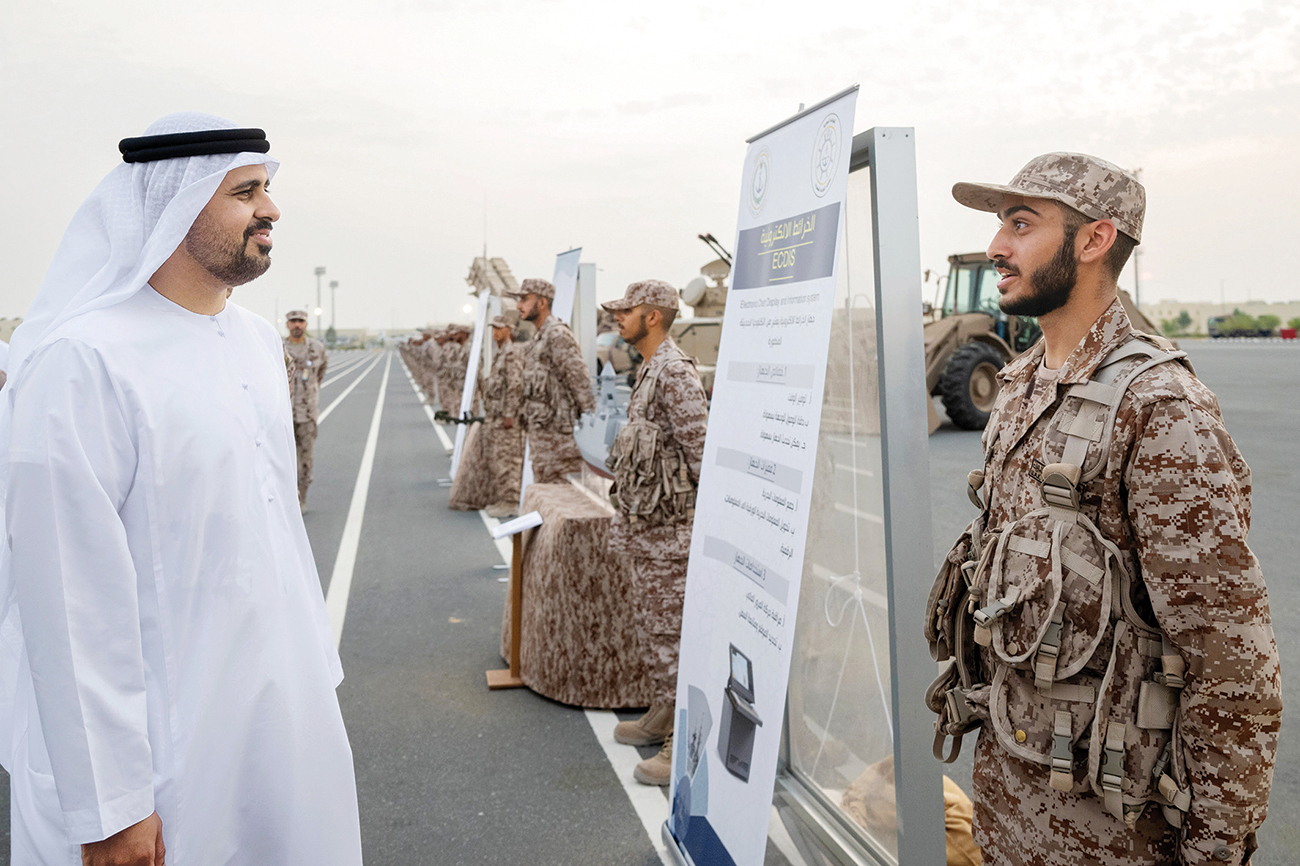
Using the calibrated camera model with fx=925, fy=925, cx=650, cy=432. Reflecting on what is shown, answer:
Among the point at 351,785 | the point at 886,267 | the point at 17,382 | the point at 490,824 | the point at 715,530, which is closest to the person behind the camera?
the point at 17,382

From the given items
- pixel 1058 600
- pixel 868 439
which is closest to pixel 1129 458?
pixel 1058 600

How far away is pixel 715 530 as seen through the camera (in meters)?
2.92

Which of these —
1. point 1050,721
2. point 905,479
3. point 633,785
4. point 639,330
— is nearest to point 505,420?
point 639,330

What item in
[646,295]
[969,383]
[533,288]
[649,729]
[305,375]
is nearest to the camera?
[646,295]

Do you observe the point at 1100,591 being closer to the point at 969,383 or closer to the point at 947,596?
the point at 947,596

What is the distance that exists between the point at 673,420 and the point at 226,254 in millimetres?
2160

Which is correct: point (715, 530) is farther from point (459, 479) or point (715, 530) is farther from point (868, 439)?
point (459, 479)

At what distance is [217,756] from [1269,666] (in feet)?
6.40

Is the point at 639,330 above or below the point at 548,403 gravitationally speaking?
above

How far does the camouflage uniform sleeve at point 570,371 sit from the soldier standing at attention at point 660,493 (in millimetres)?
3678

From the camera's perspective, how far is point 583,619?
454cm

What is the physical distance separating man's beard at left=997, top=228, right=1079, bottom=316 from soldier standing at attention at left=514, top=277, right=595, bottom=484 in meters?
5.89

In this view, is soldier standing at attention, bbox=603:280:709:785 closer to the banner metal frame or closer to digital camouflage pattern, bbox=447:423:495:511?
the banner metal frame

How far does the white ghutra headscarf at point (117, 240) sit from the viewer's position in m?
1.91
